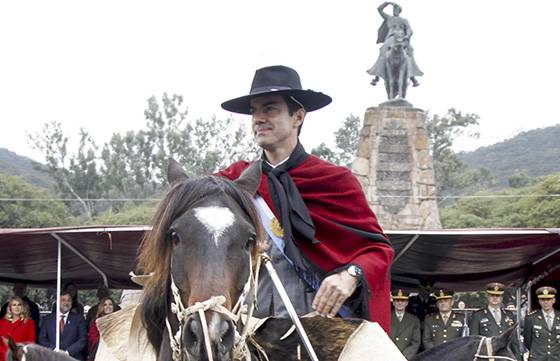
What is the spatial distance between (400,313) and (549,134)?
313 feet

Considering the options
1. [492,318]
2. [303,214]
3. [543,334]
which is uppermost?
[303,214]

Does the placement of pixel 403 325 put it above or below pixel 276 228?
below

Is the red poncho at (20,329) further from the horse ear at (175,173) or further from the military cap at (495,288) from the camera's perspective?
the horse ear at (175,173)

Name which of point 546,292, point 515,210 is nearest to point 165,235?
point 546,292

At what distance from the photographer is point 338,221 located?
4660 millimetres

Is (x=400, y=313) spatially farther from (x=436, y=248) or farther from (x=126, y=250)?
(x=126, y=250)

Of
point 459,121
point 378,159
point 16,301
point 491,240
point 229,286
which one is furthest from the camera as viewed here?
point 459,121

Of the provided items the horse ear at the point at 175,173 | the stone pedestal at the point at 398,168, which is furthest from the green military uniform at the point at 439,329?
the horse ear at the point at 175,173

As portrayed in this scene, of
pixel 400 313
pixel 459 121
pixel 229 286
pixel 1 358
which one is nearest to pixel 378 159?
pixel 400 313

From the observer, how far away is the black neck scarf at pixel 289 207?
4.55 metres

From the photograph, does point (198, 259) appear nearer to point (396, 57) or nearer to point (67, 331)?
point (67, 331)

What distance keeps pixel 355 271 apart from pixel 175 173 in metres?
1.01

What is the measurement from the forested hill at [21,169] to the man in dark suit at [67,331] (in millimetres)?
64741

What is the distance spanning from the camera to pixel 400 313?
43.4ft
